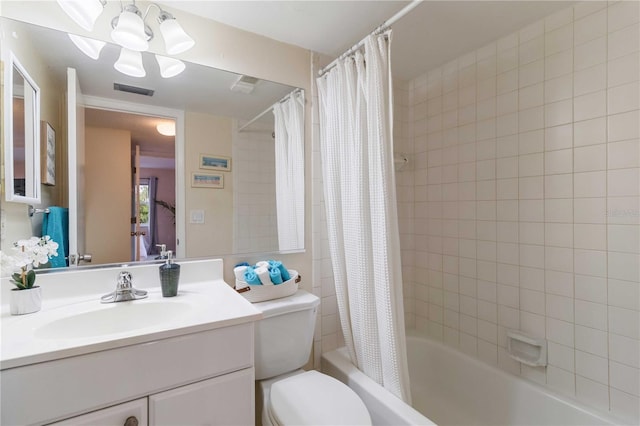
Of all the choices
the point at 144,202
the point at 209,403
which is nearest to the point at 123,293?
the point at 144,202

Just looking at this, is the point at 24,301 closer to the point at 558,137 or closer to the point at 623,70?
the point at 558,137

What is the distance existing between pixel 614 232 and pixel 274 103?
176 centimetres

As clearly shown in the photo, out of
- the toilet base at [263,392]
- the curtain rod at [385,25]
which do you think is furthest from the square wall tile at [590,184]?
the toilet base at [263,392]

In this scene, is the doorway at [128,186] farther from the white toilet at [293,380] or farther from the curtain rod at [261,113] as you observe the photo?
the white toilet at [293,380]

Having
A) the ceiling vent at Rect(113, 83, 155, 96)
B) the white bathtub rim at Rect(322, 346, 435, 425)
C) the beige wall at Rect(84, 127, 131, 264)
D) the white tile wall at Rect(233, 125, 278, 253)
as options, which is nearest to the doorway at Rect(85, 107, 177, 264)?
the beige wall at Rect(84, 127, 131, 264)

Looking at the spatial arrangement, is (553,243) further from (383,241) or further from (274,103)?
(274,103)

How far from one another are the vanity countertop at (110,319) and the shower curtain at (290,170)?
51cm

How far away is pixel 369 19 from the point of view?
4.90 feet

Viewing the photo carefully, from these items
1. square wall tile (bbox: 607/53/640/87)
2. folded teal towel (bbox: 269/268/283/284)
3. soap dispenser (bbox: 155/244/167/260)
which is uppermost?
square wall tile (bbox: 607/53/640/87)

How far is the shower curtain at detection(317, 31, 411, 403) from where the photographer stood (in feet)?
4.25

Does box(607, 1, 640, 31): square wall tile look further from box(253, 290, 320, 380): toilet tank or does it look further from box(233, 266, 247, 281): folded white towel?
box(233, 266, 247, 281): folded white towel

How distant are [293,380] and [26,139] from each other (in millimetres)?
1403

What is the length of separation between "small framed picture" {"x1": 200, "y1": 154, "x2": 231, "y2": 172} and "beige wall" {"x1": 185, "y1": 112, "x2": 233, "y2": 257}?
0.7 inches

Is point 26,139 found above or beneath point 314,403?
above
